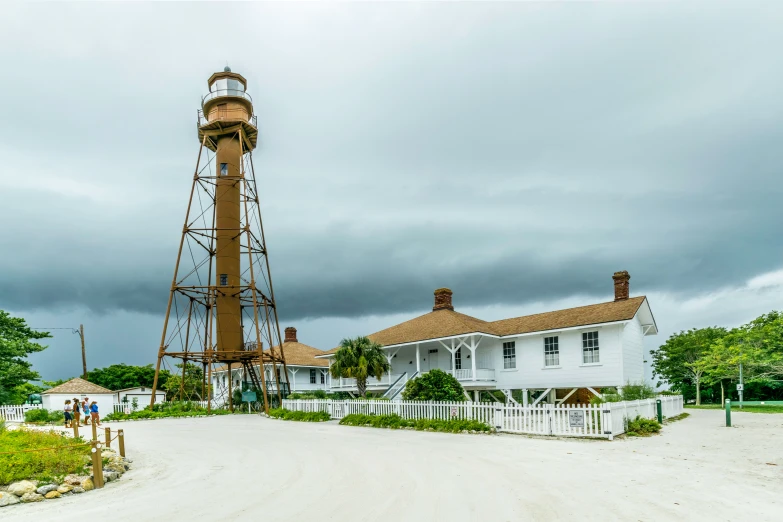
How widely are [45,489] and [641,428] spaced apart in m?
16.4

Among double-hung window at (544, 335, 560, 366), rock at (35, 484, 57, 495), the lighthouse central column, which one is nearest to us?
rock at (35, 484, 57, 495)

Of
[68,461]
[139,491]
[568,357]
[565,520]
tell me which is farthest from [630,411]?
[68,461]

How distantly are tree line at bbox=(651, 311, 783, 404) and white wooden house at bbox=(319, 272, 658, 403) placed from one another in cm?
1330

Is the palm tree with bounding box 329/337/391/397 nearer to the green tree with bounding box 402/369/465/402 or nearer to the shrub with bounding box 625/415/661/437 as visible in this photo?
the green tree with bounding box 402/369/465/402

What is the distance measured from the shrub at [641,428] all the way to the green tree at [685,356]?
30098 millimetres

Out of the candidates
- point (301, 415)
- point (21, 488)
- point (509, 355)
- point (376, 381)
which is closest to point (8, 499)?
point (21, 488)

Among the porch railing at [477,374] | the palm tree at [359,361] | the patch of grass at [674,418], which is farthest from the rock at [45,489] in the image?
the patch of grass at [674,418]

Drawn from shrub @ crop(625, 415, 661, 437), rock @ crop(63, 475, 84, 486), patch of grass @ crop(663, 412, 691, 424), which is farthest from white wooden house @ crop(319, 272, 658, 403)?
rock @ crop(63, 475, 84, 486)

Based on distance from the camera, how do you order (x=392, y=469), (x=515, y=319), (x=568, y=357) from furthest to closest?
(x=515, y=319) → (x=568, y=357) → (x=392, y=469)

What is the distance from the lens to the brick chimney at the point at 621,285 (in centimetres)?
2834

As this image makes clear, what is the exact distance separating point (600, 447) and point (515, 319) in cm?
1724

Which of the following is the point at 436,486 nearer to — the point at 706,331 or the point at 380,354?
the point at 380,354

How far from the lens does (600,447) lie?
14.6 m

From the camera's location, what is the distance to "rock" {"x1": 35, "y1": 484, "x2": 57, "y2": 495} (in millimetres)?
10117
